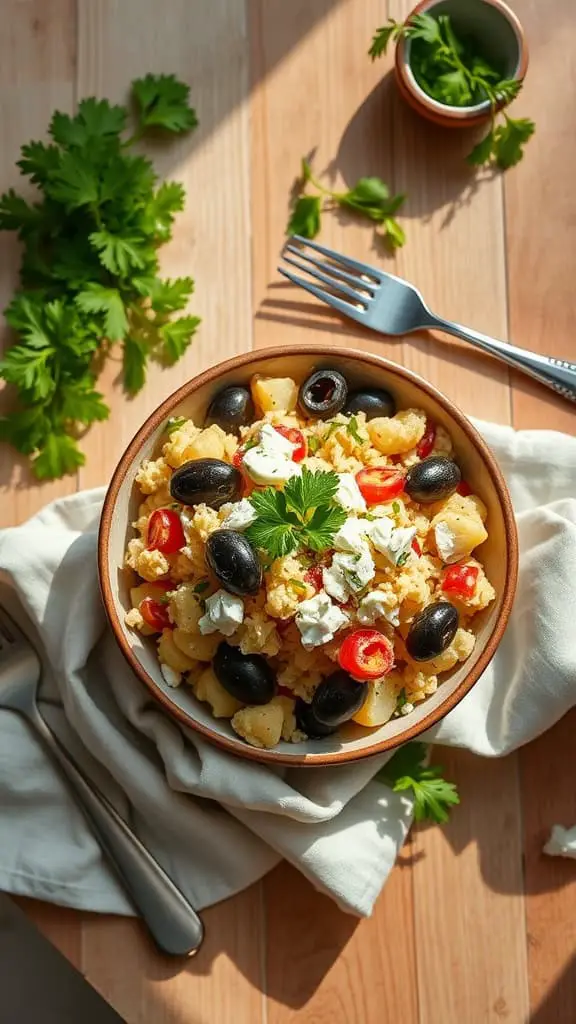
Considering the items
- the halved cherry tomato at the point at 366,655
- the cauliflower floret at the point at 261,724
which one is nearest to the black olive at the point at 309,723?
the cauliflower floret at the point at 261,724

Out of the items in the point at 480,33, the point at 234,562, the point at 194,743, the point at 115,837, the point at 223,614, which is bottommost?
the point at 115,837

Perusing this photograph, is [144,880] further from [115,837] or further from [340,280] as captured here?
[340,280]

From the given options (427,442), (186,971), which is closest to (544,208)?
(427,442)

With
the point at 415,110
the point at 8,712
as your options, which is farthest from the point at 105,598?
the point at 415,110

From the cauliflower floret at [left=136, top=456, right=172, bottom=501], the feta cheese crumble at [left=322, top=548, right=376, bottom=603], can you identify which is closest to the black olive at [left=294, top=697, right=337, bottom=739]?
the feta cheese crumble at [left=322, top=548, right=376, bottom=603]

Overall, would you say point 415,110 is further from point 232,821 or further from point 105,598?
point 232,821

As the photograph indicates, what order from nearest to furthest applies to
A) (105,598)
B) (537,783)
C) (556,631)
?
1. (105,598)
2. (556,631)
3. (537,783)

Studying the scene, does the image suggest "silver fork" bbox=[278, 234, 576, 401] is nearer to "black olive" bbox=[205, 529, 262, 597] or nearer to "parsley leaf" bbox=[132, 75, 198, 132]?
"parsley leaf" bbox=[132, 75, 198, 132]
